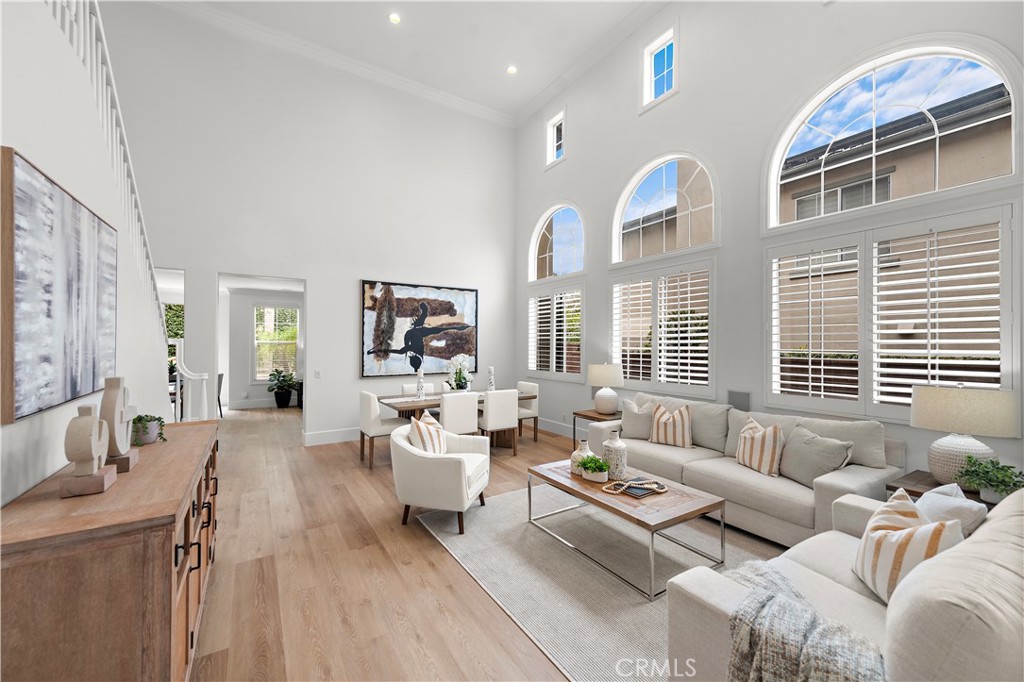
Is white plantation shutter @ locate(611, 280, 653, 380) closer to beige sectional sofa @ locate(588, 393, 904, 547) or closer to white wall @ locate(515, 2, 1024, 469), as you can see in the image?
white wall @ locate(515, 2, 1024, 469)

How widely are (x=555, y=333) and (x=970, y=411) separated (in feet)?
15.6

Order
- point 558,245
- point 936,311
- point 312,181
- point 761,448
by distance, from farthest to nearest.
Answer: point 558,245 → point 312,181 → point 761,448 → point 936,311

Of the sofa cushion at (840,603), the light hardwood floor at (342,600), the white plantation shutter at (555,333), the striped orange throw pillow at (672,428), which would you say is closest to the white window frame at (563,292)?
the white plantation shutter at (555,333)

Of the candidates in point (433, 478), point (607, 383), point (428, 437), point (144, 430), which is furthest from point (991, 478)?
point (144, 430)

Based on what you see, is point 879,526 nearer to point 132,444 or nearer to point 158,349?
point 132,444

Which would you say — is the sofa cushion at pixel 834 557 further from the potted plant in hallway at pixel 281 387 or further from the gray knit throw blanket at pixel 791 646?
the potted plant in hallway at pixel 281 387

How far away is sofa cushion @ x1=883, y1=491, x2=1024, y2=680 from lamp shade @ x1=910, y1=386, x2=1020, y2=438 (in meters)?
1.72

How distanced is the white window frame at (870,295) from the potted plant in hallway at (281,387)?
8955 millimetres

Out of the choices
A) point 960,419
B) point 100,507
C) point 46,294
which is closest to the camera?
point 100,507

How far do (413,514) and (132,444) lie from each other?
6.76 ft

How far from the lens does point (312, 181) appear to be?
231 inches

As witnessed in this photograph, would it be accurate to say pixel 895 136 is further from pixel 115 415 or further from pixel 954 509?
pixel 115 415

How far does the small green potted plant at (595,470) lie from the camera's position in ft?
9.83

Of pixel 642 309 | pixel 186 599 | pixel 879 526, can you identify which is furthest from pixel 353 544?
pixel 642 309
